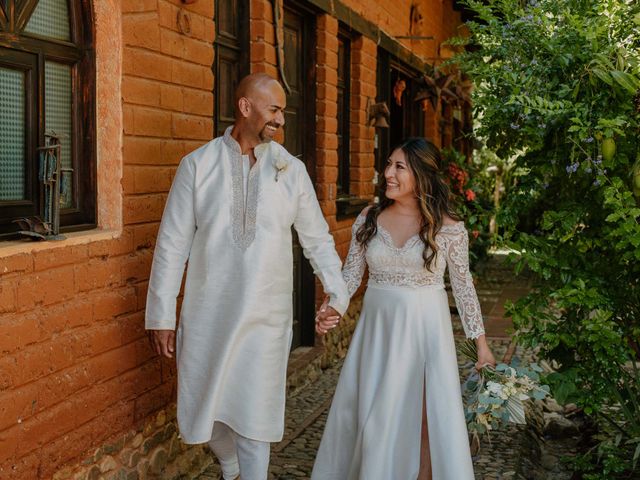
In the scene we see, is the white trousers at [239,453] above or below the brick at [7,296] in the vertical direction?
below

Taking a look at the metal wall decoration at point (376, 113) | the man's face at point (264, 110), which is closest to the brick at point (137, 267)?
the man's face at point (264, 110)

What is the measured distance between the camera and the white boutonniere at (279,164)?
Result: 3.93 metres

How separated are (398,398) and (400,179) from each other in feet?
2.98

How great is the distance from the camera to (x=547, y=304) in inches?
186

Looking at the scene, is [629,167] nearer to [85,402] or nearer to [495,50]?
[495,50]

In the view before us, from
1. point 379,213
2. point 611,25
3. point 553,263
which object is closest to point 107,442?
point 379,213

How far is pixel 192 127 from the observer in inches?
185

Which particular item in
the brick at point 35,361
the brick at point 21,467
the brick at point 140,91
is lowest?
the brick at point 21,467

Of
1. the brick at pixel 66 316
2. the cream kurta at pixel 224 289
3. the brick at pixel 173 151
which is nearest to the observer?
the brick at pixel 66 316

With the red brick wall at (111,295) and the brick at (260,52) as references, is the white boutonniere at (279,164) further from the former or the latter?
the brick at (260,52)

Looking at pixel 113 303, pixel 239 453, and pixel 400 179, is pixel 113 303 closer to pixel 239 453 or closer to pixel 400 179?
pixel 239 453

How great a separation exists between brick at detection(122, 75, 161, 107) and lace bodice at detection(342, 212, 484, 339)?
3.69ft

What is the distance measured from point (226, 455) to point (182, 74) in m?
1.74

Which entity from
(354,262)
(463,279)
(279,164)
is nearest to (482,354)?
(463,279)
